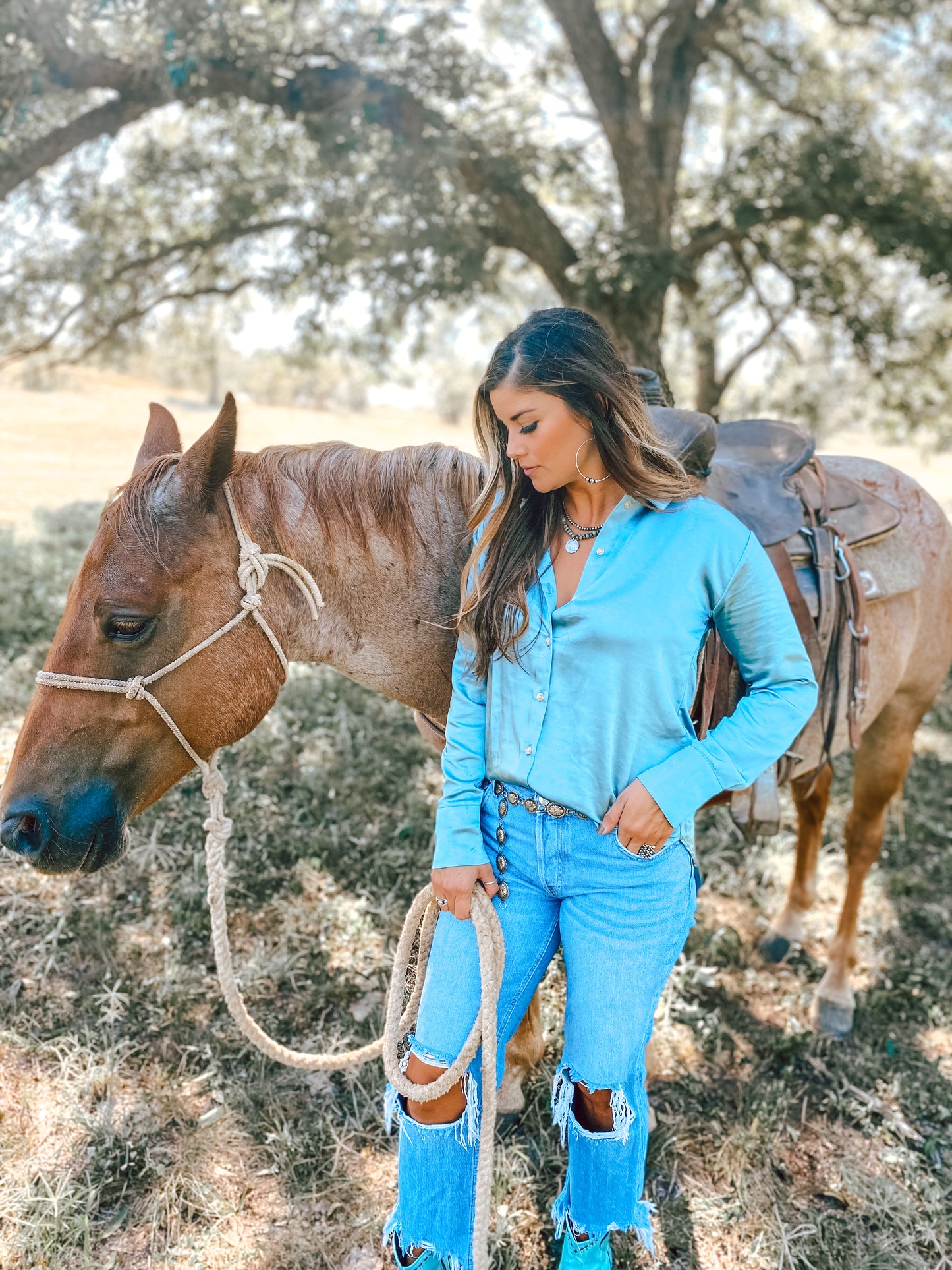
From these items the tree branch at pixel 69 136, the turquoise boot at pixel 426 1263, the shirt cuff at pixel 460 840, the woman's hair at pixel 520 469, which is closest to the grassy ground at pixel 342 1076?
the turquoise boot at pixel 426 1263

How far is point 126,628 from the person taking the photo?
163 centimetres

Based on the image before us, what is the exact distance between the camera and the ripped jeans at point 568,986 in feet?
4.78

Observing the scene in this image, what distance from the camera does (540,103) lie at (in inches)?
291

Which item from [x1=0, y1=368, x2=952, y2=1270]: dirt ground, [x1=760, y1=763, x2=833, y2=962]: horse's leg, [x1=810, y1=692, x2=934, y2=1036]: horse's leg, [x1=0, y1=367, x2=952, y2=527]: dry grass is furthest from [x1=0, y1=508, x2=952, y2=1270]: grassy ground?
[x1=0, y1=367, x2=952, y2=527]: dry grass

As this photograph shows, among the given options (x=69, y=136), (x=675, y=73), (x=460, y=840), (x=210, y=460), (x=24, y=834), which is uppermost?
(x=675, y=73)

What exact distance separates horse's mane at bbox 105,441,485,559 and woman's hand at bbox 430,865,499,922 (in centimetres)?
81

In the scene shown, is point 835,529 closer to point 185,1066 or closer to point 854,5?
point 185,1066

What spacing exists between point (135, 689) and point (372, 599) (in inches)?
23.2

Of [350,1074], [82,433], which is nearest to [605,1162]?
[350,1074]

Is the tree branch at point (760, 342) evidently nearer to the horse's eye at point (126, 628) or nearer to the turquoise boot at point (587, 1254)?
the horse's eye at point (126, 628)

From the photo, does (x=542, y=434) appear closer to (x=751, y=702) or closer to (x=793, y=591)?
(x=751, y=702)

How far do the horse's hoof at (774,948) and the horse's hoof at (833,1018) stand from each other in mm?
317

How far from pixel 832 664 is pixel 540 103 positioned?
721cm

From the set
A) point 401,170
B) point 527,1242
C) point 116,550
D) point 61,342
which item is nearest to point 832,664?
point 527,1242
